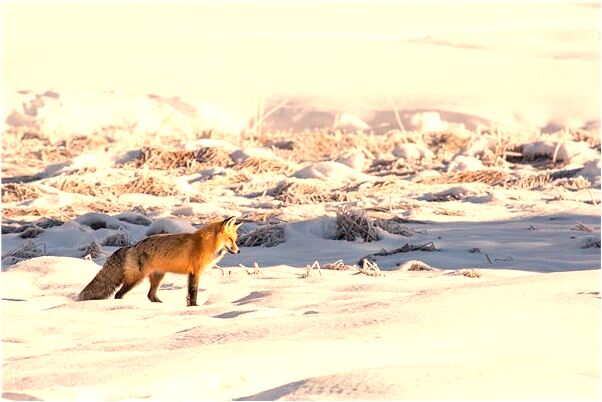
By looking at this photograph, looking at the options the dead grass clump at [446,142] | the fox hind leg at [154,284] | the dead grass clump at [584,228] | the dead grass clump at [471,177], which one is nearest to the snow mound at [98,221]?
the dead grass clump at [584,228]

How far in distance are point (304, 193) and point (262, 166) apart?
309cm

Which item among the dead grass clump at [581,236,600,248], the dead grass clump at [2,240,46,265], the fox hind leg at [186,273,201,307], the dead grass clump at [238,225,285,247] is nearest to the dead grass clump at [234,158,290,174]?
the dead grass clump at [238,225,285,247]

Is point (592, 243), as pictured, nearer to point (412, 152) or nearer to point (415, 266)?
point (415, 266)

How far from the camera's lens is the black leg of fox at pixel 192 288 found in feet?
22.8

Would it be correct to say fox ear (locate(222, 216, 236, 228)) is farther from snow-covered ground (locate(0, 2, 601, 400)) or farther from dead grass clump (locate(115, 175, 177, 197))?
dead grass clump (locate(115, 175, 177, 197))

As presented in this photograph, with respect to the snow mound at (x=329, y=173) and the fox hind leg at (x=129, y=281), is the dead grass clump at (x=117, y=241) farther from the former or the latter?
the snow mound at (x=329, y=173)

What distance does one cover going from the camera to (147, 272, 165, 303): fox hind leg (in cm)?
716

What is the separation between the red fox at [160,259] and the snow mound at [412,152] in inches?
446

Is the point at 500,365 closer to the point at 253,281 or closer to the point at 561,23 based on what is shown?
the point at 253,281

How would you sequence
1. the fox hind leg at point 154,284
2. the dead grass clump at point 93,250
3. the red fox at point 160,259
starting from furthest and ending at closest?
the dead grass clump at point 93,250 → the red fox at point 160,259 → the fox hind leg at point 154,284

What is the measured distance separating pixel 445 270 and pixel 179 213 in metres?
4.87

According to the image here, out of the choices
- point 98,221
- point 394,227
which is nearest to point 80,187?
point 98,221

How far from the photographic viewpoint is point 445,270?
8633 millimetres

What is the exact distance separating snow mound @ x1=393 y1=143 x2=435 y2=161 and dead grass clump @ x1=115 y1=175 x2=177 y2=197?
4.76 m
